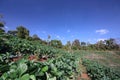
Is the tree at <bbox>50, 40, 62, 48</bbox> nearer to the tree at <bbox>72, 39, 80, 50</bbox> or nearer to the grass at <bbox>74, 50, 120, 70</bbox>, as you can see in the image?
the tree at <bbox>72, 39, 80, 50</bbox>

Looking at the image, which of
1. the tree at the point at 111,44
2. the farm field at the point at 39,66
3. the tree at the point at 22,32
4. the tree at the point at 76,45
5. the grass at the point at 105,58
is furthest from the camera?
the tree at the point at 111,44

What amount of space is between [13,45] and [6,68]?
14961 mm

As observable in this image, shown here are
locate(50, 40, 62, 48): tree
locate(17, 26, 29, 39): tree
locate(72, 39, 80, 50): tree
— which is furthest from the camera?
locate(72, 39, 80, 50): tree

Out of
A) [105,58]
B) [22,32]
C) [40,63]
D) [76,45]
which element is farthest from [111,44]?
[40,63]

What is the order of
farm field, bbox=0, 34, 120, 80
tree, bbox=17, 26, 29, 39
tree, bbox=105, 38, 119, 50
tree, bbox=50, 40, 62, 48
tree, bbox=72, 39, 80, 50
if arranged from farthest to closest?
tree, bbox=105, 38, 119, 50
tree, bbox=72, 39, 80, 50
tree, bbox=50, 40, 62, 48
tree, bbox=17, 26, 29, 39
farm field, bbox=0, 34, 120, 80

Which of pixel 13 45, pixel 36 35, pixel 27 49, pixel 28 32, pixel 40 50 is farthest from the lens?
pixel 36 35

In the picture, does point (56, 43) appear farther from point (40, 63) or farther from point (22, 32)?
point (40, 63)

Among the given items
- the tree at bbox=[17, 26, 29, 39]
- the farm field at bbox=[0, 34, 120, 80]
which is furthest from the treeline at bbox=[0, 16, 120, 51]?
the farm field at bbox=[0, 34, 120, 80]

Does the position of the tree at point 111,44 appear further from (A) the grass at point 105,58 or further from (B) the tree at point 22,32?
(B) the tree at point 22,32

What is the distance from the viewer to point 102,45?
65125 mm

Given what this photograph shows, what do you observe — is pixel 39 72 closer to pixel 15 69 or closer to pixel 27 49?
pixel 15 69

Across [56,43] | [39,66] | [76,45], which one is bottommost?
[39,66]

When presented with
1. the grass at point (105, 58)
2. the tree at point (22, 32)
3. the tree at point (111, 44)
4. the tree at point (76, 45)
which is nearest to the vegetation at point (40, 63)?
the tree at point (22, 32)

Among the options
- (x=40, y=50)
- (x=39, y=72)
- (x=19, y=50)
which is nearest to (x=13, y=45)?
(x=19, y=50)
